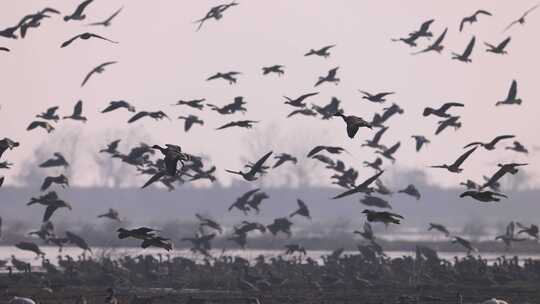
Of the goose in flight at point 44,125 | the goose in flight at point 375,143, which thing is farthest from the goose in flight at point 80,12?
the goose in flight at point 375,143

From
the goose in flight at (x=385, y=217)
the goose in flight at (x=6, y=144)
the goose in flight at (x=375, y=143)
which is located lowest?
the goose in flight at (x=385, y=217)

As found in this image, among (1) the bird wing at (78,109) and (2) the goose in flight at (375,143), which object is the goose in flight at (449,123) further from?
(1) the bird wing at (78,109)

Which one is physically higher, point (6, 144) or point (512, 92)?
point (512, 92)

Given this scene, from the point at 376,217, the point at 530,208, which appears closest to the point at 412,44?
the point at 376,217

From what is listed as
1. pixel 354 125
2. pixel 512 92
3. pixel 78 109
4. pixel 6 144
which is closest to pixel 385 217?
pixel 354 125

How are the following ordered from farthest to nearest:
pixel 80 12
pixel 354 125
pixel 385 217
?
pixel 80 12 → pixel 385 217 → pixel 354 125

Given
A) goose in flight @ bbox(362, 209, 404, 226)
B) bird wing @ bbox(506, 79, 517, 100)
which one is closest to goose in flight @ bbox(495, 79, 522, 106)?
bird wing @ bbox(506, 79, 517, 100)

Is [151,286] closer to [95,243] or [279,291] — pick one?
[279,291]

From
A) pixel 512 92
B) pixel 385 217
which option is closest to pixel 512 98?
pixel 512 92

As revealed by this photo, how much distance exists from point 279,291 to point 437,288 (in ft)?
18.1

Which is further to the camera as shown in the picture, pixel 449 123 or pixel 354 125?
pixel 449 123

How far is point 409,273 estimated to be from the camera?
161 ft

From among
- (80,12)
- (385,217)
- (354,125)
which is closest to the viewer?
(354,125)

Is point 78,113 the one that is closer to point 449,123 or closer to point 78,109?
point 78,109
